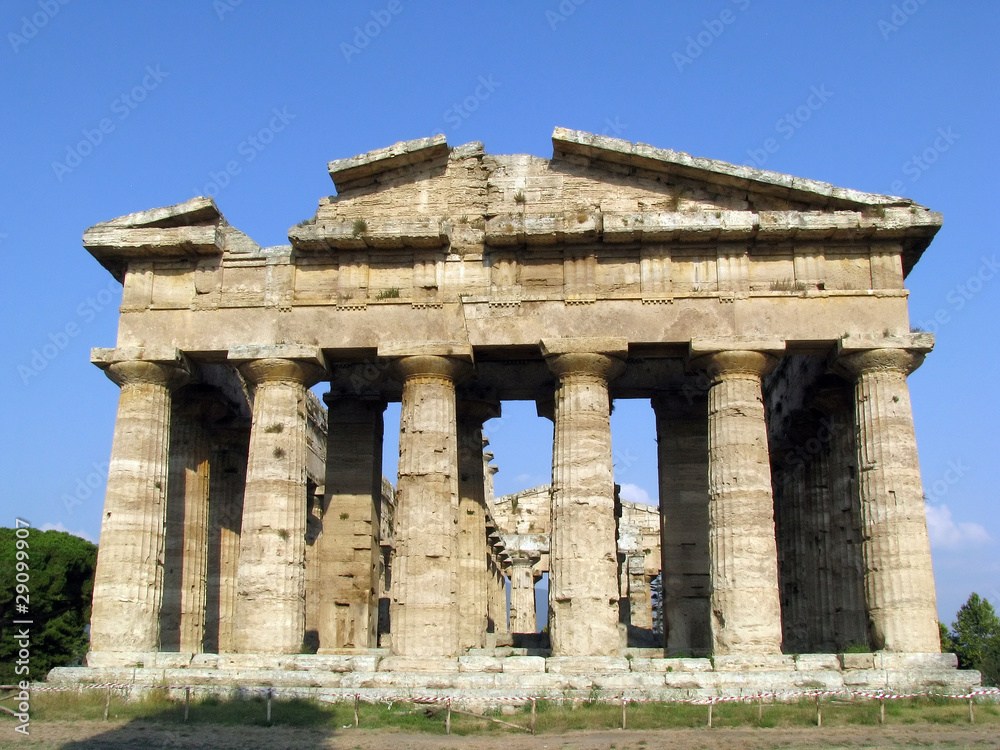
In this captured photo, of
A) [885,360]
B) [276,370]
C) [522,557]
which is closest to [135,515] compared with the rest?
[276,370]

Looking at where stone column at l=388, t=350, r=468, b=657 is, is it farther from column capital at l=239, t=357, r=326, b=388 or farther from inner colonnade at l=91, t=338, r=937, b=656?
column capital at l=239, t=357, r=326, b=388

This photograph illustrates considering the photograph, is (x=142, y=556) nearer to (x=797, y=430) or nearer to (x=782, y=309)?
(x=782, y=309)

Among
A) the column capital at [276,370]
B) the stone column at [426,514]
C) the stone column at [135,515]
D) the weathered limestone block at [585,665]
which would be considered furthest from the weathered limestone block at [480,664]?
the column capital at [276,370]

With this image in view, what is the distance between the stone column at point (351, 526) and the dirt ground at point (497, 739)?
810 centimetres

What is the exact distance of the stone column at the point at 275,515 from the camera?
21578mm

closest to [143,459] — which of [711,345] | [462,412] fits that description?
[462,412]

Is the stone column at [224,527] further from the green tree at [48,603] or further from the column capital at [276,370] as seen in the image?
the green tree at [48,603]

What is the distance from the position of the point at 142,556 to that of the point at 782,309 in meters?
13.6

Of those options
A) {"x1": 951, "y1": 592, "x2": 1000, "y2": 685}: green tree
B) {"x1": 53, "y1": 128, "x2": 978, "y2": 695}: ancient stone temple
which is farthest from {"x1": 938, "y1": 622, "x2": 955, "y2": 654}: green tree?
{"x1": 53, "y1": 128, "x2": 978, "y2": 695}: ancient stone temple

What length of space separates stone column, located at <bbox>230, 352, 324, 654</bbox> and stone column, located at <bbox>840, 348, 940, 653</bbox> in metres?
11.0

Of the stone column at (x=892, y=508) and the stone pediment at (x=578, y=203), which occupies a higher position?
the stone pediment at (x=578, y=203)

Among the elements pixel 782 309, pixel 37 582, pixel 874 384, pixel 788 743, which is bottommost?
pixel 788 743

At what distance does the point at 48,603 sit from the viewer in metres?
33.4

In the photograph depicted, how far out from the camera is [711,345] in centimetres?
2245
